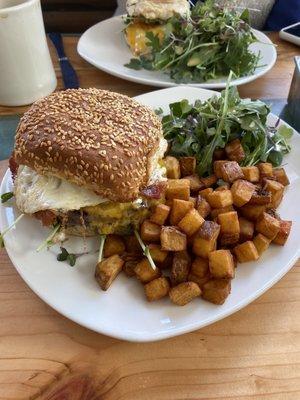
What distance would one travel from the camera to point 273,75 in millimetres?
2195

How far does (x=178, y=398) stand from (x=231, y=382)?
0.14 m

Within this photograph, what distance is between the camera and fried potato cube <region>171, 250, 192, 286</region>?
46.1 inches

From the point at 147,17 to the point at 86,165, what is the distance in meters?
1.30

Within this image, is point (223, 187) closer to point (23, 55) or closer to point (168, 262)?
point (168, 262)

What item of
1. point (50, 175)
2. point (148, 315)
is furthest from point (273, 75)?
point (148, 315)

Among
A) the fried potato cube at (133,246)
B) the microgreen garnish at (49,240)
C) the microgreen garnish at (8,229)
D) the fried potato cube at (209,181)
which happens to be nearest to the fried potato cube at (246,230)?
the fried potato cube at (209,181)

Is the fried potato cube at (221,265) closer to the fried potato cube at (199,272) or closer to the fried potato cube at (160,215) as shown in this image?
the fried potato cube at (199,272)

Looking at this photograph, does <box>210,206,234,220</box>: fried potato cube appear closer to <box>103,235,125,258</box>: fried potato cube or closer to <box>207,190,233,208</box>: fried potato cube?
<box>207,190,233,208</box>: fried potato cube

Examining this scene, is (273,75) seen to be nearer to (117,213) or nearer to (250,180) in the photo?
(250,180)

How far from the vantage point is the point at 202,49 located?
2080mm

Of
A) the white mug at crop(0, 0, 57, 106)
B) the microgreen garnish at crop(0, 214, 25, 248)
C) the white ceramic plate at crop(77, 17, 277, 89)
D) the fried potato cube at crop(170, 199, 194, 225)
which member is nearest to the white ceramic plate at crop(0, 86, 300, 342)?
the microgreen garnish at crop(0, 214, 25, 248)

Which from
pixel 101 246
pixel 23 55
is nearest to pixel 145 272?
pixel 101 246

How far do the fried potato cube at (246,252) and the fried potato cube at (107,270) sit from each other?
1.10ft

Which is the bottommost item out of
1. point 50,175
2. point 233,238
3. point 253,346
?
point 253,346
